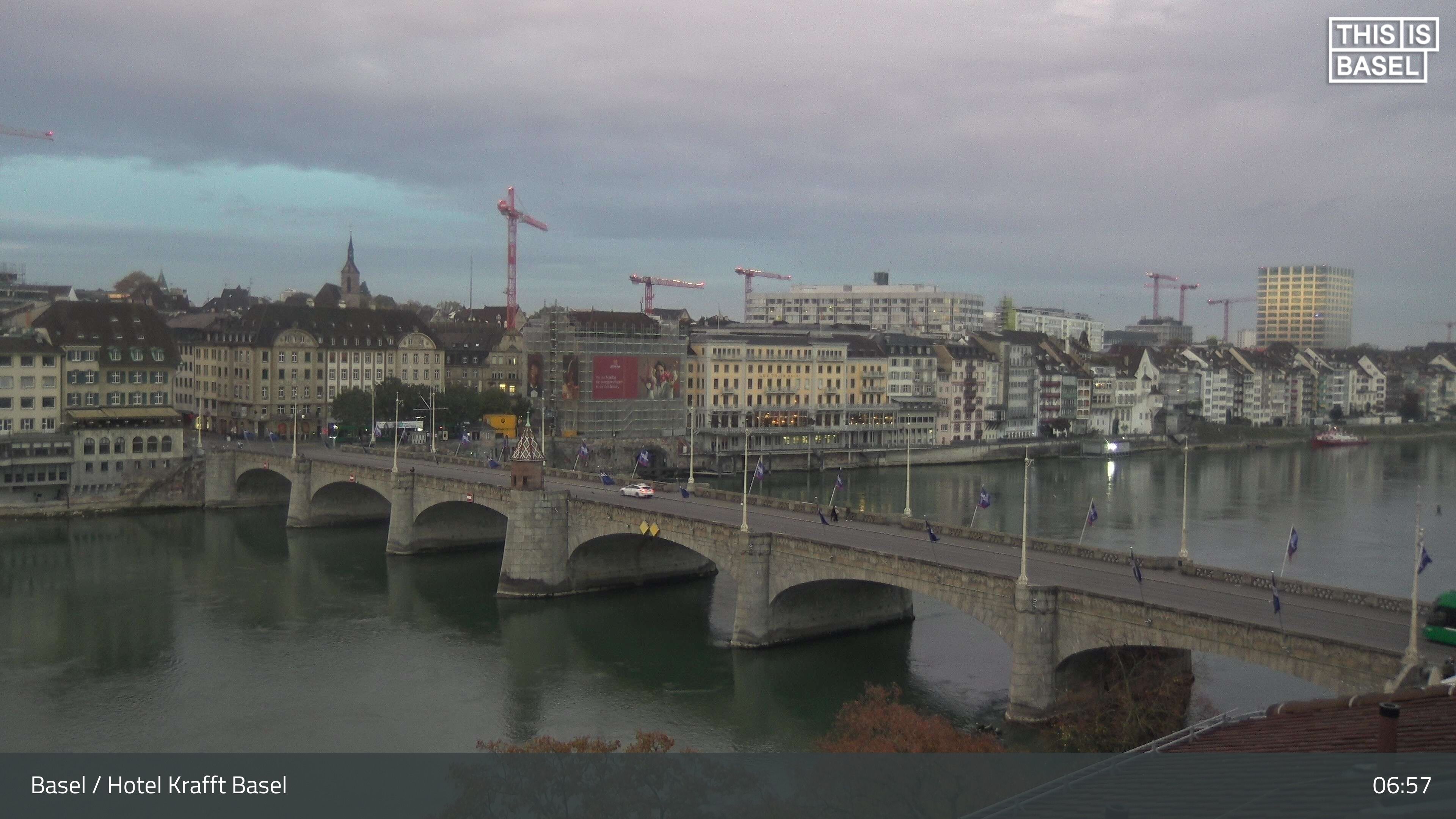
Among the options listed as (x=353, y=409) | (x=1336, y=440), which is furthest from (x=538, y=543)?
(x=1336, y=440)

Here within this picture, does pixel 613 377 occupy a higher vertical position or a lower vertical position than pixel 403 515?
higher

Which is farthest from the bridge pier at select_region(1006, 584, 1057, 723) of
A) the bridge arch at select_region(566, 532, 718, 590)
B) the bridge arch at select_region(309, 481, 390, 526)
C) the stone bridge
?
the bridge arch at select_region(309, 481, 390, 526)

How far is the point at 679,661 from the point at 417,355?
8671 centimetres

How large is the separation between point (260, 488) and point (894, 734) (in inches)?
2691

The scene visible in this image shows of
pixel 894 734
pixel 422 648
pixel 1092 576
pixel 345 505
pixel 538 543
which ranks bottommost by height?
pixel 422 648

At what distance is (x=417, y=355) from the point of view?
407 feet

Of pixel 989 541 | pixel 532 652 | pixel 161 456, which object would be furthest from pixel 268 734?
pixel 161 456

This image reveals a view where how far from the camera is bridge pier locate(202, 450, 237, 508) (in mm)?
83250

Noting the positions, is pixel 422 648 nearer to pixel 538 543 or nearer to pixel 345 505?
pixel 538 543

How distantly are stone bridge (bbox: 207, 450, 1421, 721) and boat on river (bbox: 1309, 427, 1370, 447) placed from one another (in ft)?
421

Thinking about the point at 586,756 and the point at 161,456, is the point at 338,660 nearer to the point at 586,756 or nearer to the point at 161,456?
the point at 586,756

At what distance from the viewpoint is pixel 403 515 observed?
65.1 metres

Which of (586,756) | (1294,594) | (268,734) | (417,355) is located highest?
(417,355)

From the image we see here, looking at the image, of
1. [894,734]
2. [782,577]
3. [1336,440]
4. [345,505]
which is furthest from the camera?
[1336,440]
